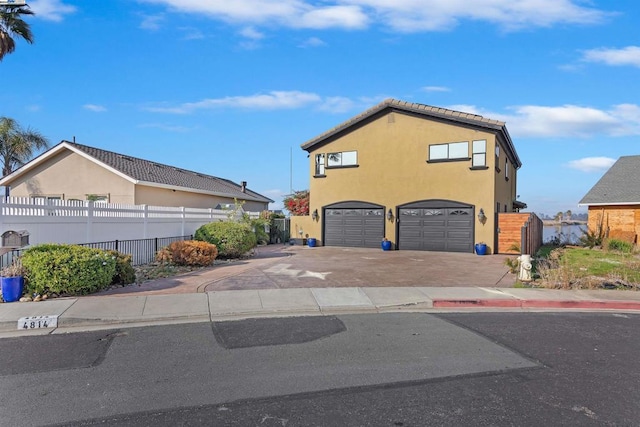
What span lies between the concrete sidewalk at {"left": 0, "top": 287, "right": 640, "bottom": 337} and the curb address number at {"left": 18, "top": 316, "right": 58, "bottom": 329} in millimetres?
62

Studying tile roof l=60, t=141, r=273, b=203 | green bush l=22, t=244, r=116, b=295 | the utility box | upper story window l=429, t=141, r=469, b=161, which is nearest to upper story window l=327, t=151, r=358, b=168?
upper story window l=429, t=141, r=469, b=161

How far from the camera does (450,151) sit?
22.1 metres

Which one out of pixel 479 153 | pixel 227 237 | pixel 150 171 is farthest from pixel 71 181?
pixel 479 153

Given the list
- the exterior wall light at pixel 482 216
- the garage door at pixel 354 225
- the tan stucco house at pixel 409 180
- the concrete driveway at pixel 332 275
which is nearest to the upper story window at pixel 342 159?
the tan stucco house at pixel 409 180

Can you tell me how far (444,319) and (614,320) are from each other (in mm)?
3310

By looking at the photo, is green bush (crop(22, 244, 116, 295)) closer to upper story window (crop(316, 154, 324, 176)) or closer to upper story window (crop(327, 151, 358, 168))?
upper story window (crop(327, 151, 358, 168))

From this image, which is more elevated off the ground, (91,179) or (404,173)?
(404,173)

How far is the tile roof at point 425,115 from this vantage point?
21.1m

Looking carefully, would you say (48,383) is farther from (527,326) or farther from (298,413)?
(527,326)

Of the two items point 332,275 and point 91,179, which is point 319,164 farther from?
point 332,275

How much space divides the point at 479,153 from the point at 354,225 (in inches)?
300

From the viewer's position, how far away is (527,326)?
761 cm

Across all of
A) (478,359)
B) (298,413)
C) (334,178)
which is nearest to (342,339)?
(478,359)

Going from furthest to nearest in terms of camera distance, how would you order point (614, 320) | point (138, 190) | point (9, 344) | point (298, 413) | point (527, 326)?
point (138, 190)
point (614, 320)
point (527, 326)
point (9, 344)
point (298, 413)
